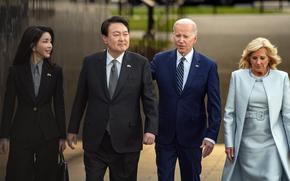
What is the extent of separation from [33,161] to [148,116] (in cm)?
100

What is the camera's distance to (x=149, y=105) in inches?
279

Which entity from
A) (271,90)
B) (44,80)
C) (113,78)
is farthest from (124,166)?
(271,90)

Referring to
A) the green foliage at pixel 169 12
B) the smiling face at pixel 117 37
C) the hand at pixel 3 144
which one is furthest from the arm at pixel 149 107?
the green foliage at pixel 169 12

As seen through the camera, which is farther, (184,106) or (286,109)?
(184,106)

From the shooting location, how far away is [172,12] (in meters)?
29.5

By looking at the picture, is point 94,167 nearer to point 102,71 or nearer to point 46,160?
point 46,160

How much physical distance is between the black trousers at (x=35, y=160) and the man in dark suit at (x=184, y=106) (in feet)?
2.92

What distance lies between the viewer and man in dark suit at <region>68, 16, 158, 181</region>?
277 inches

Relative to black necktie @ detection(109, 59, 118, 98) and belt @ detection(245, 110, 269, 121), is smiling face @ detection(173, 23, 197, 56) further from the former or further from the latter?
belt @ detection(245, 110, 269, 121)

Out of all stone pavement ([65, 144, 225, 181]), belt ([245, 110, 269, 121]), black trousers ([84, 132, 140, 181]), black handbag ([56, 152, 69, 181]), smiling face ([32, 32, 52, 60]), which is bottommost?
stone pavement ([65, 144, 225, 181])

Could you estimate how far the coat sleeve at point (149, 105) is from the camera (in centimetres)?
704

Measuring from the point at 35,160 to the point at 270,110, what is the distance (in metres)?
1.89

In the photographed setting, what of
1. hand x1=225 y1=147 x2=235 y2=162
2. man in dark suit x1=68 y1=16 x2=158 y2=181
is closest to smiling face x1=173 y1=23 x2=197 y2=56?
man in dark suit x1=68 y1=16 x2=158 y2=181

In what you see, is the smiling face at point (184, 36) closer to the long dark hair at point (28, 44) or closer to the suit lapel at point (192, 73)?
the suit lapel at point (192, 73)
